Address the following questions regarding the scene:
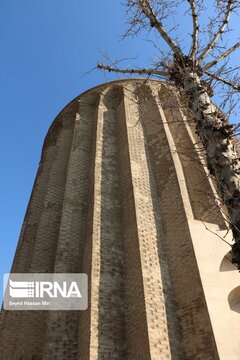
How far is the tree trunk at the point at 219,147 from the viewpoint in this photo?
116 inches

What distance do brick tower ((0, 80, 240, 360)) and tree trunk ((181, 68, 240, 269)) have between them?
0.75ft

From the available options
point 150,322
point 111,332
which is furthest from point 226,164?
point 111,332

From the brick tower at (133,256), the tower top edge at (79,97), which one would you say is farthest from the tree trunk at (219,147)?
the tower top edge at (79,97)

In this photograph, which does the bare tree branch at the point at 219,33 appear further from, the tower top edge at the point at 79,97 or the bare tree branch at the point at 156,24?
the tower top edge at the point at 79,97

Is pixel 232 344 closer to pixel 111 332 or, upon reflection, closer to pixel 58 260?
pixel 111 332

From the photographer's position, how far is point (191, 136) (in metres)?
10.2

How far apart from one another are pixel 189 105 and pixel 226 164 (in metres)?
1.13

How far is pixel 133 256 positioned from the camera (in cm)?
620

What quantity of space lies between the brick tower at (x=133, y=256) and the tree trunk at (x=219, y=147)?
23cm

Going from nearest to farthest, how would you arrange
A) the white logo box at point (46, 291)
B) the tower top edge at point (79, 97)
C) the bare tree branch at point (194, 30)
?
the bare tree branch at point (194, 30)
the white logo box at point (46, 291)
the tower top edge at point (79, 97)

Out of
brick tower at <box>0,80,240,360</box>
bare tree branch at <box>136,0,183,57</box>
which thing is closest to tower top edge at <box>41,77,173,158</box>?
brick tower at <box>0,80,240,360</box>

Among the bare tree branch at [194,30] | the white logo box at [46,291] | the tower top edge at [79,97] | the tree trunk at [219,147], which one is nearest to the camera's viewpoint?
the tree trunk at [219,147]

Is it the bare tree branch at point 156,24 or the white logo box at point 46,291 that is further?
the white logo box at point 46,291

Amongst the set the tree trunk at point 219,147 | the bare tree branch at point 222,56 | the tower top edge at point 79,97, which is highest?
the tower top edge at point 79,97
